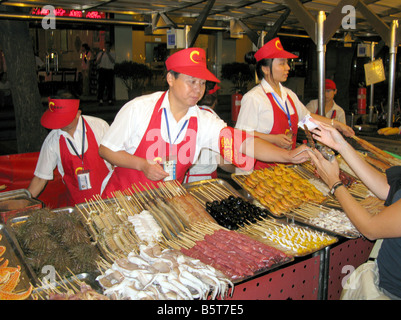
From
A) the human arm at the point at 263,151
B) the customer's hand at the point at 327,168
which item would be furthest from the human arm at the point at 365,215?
the human arm at the point at 263,151

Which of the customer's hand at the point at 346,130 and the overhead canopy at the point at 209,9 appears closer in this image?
the customer's hand at the point at 346,130

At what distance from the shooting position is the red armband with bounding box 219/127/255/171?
341 cm

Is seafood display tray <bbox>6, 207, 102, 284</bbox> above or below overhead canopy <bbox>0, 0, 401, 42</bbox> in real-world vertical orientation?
below

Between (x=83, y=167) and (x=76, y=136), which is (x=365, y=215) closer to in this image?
(x=83, y=167)

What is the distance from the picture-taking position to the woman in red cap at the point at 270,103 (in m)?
4.27

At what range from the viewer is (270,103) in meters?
4.36

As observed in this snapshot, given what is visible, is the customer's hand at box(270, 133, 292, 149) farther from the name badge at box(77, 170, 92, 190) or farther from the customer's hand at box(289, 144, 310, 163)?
the name badge at box(77, 170, 92, 190)

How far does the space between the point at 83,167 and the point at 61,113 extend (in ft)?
2.01

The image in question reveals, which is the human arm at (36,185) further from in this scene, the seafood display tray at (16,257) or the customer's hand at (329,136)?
the customer's hand at (329,136)

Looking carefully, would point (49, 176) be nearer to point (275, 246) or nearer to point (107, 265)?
point (107, 265)

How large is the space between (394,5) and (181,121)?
5.59m

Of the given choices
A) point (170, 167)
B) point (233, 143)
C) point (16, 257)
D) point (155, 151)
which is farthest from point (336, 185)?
point (16, 257)

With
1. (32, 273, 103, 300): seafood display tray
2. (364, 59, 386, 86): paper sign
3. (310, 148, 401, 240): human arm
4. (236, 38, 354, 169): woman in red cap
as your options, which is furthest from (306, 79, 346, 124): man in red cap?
(32, 273, 103, 300): seafood display tray
